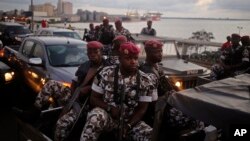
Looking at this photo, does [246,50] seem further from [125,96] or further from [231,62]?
[125,96]

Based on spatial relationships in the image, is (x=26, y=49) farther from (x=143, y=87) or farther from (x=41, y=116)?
(x=143, y=87)

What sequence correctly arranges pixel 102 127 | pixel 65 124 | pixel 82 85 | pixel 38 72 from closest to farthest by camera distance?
pixel 102 127, pixel 65 124, pixel 82 85, pixel 38 72

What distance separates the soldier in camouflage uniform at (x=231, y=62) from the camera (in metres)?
7.84

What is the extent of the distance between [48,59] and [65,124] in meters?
3.23

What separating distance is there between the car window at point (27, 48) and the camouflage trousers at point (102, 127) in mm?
5044

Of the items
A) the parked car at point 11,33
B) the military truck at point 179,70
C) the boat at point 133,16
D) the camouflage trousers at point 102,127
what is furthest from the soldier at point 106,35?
the boat at point 133,16

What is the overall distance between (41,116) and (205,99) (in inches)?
104

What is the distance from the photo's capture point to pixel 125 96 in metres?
3.96

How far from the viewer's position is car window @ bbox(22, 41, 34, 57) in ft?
27.4

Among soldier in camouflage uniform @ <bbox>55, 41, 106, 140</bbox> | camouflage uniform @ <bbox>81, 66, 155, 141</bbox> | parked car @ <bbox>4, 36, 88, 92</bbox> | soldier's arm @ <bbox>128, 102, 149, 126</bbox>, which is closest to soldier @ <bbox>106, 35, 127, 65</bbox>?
soldier in camouflage uniform @ <bbox>55, 41, 106, 140</bbox>

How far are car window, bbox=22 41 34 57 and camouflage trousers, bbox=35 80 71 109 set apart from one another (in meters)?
3.42

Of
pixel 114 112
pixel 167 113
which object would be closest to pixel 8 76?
pixel 114 112

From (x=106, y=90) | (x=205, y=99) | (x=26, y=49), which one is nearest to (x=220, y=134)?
(x=205, y=99)

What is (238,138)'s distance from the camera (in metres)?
2.41
